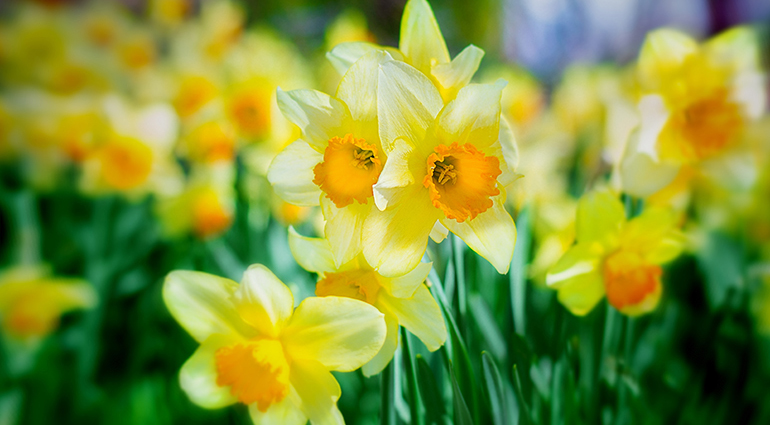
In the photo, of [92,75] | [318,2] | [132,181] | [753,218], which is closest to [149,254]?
[132,181]

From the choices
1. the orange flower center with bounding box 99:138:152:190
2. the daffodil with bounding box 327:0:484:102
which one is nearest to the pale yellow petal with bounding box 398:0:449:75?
the daffodil with bounding box 327:0:484:102

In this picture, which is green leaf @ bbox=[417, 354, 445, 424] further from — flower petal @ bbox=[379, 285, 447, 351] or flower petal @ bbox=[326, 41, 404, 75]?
flower petal @ bbox=[326, 41, 404, 75]

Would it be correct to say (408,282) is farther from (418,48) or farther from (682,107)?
(682,107)

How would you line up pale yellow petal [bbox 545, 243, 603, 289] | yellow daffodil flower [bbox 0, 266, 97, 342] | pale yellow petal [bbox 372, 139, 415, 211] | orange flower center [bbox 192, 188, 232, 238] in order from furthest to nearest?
orange flower center [bbox 192, 188, 232, 238]
yellow daffodil flower [bbox 0, 266, 97, 342]
pale yellow petal [bbox 545, 243, 603, 289]
pale yellow petal [bbox 372, 139, 415, 211]

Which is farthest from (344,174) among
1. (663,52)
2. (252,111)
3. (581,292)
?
(252,111)

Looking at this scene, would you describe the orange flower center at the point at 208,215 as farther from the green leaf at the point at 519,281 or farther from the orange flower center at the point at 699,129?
the orange flower center at the point at 699,129

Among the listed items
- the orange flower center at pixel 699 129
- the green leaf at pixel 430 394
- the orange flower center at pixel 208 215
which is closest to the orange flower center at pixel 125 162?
the orange flower center at pixel 208 215

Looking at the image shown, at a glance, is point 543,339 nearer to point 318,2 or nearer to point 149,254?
point 149,254
